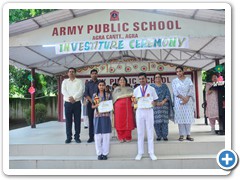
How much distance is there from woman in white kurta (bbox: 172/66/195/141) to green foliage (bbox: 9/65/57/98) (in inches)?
424

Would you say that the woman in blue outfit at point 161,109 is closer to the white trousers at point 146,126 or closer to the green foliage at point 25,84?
the white trousers at point 146,126

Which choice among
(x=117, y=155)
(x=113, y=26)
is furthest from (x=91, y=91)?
(x=113, y=26)

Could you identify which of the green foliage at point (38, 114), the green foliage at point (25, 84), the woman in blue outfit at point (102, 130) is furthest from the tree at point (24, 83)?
the woman in blue outfit at point (102, 130)

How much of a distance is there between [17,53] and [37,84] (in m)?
8.06

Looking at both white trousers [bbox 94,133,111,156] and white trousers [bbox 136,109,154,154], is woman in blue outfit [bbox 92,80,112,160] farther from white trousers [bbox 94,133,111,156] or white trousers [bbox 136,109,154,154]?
white trousers [bbox 136,109,154,154]

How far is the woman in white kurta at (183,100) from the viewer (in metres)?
4.55

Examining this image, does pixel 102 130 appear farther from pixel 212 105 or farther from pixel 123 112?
pixel 212 105

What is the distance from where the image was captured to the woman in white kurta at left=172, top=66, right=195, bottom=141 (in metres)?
4.55

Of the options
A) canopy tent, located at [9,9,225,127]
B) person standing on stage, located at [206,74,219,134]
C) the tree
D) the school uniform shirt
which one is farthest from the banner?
the tree

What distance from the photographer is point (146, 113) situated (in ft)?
13.3

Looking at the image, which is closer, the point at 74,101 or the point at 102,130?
the point at 102,130

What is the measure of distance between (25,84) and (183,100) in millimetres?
11466

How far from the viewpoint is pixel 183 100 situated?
4523 millimetres
